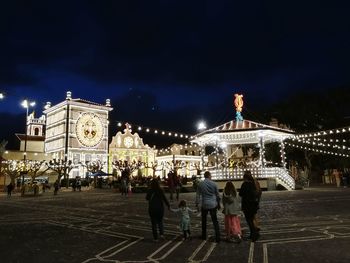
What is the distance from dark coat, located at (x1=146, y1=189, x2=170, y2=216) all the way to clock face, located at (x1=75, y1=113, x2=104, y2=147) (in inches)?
2334

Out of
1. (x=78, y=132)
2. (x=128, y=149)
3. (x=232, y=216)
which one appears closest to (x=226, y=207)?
(x=232, y=216)

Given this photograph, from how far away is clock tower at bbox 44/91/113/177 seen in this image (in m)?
65.2

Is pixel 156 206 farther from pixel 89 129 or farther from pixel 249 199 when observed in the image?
pixel 89 129

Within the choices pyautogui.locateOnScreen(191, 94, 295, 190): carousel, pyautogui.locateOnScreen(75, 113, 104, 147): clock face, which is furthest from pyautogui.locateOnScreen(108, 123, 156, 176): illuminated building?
pyautogui.locateOnScreen(191, 94, 295, 190): carousel

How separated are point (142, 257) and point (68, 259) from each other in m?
1.44

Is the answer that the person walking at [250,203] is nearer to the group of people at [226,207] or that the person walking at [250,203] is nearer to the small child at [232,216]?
the group of people at [226,207]

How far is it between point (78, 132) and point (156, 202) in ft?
196

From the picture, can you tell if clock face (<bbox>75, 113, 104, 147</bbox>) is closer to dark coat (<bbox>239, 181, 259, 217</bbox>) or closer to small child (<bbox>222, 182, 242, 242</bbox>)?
small child (<bbox>222, 182, 242, 242</bbox>)

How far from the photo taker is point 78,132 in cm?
6631

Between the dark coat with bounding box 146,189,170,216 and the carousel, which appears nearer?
the dark coat with bounding box 146,189,170,216

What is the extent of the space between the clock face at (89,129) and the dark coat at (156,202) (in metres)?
59.3

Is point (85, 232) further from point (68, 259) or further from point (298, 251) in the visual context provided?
point (298, 251)

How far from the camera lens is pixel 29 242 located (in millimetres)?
9078

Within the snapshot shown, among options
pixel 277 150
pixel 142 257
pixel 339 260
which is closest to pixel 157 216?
pixel 142 257
